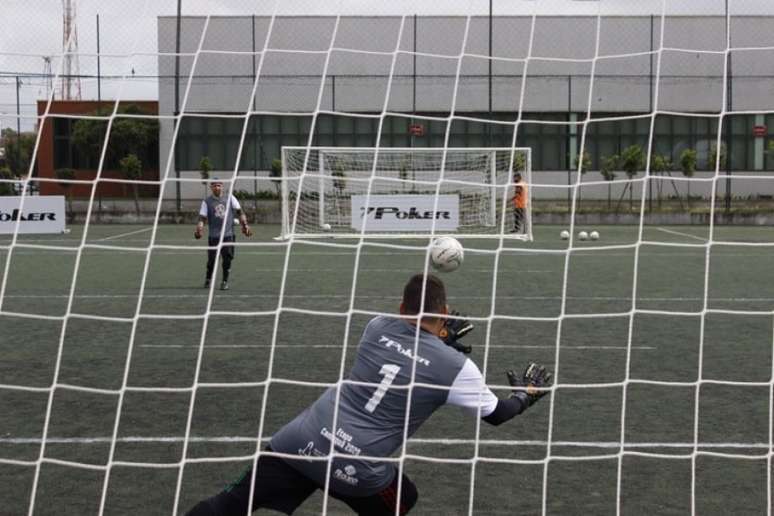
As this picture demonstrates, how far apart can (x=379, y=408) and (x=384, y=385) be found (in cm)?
10

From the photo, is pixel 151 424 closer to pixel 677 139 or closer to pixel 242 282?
pixel 242 282

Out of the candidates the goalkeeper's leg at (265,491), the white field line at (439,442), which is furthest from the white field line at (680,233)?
the goalkeeper's leg at (265,491)

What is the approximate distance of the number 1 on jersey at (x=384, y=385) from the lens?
4250 millimetres

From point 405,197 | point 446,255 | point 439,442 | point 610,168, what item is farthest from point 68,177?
point 446,255

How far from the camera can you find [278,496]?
4.30m

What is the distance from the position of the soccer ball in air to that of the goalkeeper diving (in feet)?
3.52

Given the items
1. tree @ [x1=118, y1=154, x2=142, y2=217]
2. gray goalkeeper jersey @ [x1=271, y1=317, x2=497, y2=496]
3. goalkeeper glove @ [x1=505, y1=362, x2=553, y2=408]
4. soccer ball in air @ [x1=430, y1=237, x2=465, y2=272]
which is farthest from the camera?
tree @ [x1=118, y1=154, x2=142, y2=217]

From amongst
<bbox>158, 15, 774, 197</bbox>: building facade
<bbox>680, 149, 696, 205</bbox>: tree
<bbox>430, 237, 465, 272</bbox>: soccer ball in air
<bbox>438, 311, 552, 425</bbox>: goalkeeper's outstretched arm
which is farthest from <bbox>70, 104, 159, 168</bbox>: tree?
<bbox>438, 311, 552, 425</bbox>: goalkeeper's outstretched arm

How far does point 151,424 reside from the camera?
6.87 metres

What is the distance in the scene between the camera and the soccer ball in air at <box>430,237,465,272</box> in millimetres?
5453

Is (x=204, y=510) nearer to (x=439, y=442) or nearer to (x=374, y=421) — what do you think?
(x=374, y=421)

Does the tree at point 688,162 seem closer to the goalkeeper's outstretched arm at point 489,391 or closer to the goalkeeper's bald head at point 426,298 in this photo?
the goalkeeper's outstretched arm at point 489,391

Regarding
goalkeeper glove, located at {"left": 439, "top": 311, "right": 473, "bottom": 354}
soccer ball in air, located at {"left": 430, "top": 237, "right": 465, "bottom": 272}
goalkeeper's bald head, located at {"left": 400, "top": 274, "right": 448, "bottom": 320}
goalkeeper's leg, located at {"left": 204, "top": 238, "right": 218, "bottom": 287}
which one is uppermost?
soccer ball in air, located at {"left": 430, "top": 237, "right": 465, "bottom": 272}

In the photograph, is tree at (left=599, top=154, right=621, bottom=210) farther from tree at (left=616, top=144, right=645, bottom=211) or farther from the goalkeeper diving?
the goalkeeper diving
